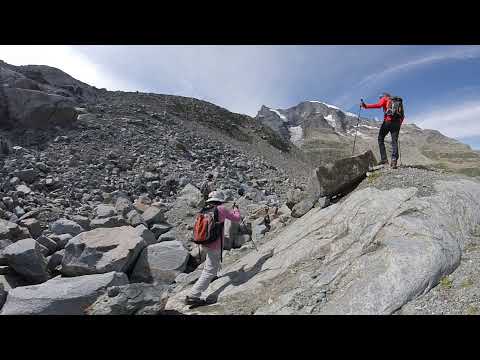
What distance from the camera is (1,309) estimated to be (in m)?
8.65

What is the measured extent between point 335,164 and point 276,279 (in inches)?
184

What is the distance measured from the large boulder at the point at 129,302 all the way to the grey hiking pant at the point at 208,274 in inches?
39.0

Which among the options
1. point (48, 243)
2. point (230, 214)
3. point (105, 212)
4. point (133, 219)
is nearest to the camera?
point (230, 214)

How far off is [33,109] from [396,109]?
28.8 m

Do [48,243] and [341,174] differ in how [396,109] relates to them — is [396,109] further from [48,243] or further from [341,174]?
[48,243]

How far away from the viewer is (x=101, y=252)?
11766 millimetres

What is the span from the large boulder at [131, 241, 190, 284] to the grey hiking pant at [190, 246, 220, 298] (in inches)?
178

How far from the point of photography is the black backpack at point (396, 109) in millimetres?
10805

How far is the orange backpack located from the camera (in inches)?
311

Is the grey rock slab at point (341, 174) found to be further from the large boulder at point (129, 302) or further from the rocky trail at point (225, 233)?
the large boulder at point (129, 302)

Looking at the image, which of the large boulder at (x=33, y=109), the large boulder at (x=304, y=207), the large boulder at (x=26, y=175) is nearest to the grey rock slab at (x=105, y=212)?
the large boulder at (x=26, y=175)

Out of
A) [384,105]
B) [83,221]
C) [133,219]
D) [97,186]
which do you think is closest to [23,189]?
[97,186]

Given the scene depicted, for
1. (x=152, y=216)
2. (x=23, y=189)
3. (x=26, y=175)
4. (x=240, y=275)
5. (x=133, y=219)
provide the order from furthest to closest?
(x=26, y=175)
(x=23, y=189)
(x=152, y=216)
(x=133, y=219)
(x=240, y=275)
